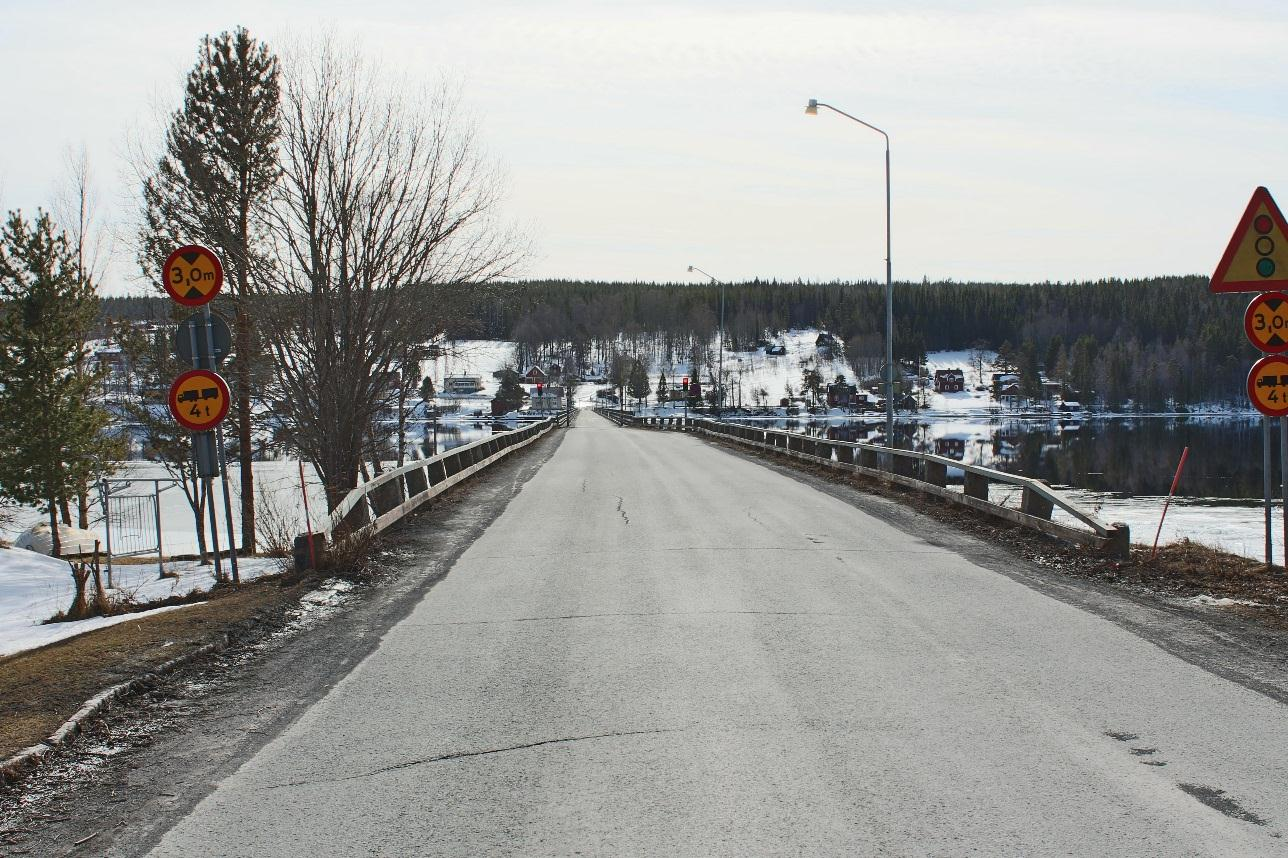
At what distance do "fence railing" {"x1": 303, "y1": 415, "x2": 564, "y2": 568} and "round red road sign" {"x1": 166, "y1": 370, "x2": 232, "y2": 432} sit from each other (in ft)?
4.98

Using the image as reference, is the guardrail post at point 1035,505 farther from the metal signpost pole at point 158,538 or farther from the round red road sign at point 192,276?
the metal signpost pole at point 158,538

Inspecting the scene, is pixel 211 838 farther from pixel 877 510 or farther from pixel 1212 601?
pixel 877 510

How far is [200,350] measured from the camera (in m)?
10.9

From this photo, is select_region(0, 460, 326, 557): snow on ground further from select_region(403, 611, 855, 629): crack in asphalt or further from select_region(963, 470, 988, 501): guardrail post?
select_region(963, 470, 988, 501): guardrail post

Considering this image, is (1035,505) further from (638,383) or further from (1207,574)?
(638,383)

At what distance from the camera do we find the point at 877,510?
55.3 ft

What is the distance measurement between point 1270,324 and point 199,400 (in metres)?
10.4

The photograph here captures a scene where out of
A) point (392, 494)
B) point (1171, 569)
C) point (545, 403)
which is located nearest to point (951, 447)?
point (392, 494)

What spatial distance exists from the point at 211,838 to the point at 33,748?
1.71 m

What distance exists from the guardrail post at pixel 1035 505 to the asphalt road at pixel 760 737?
12.4ft

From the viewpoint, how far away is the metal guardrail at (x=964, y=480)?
11.7m

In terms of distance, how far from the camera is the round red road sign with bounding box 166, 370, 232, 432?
10.4 m

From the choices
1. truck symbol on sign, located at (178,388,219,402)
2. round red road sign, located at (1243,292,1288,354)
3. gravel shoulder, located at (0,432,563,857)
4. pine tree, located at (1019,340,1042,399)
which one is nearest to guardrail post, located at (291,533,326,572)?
gravel shoulder, located at (0,432,563,857)

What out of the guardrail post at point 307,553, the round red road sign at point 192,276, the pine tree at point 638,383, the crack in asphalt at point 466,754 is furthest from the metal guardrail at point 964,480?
the pine tree at point 638,383
